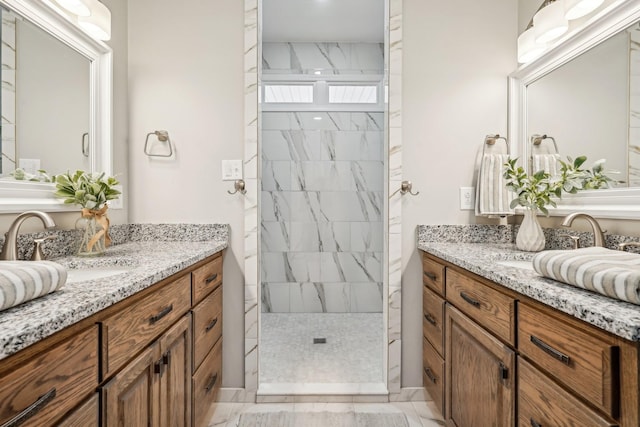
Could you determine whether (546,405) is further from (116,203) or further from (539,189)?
(116,203)

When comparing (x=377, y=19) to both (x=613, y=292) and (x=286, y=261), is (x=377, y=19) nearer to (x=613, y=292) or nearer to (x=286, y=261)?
(x=286, y=261)

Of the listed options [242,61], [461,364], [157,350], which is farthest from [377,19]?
[157,350]

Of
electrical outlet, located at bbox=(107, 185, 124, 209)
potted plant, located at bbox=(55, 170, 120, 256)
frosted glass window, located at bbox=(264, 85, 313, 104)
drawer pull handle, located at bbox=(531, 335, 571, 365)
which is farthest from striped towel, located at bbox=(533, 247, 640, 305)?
frosted glass window, located at bbox=(264, 85, 313, 104)

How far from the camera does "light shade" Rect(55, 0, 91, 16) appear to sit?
54.4 inches

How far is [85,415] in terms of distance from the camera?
0.75 metres

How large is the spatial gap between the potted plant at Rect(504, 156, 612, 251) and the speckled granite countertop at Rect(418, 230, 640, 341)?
9cm

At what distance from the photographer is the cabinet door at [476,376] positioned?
3.55 ft

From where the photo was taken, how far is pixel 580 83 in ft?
4.96

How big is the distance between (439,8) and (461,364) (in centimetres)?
187

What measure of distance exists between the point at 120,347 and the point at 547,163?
→ 197cm

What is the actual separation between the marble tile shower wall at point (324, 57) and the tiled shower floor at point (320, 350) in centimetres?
243

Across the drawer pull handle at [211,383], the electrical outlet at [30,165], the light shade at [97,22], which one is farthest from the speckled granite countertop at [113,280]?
the light shade at [97,22]

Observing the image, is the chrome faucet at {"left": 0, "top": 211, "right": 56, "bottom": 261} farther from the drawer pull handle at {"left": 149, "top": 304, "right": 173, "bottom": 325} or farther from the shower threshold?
the shower threshold

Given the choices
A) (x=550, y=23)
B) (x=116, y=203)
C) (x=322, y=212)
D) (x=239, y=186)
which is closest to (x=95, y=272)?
(x=116, y=203)
